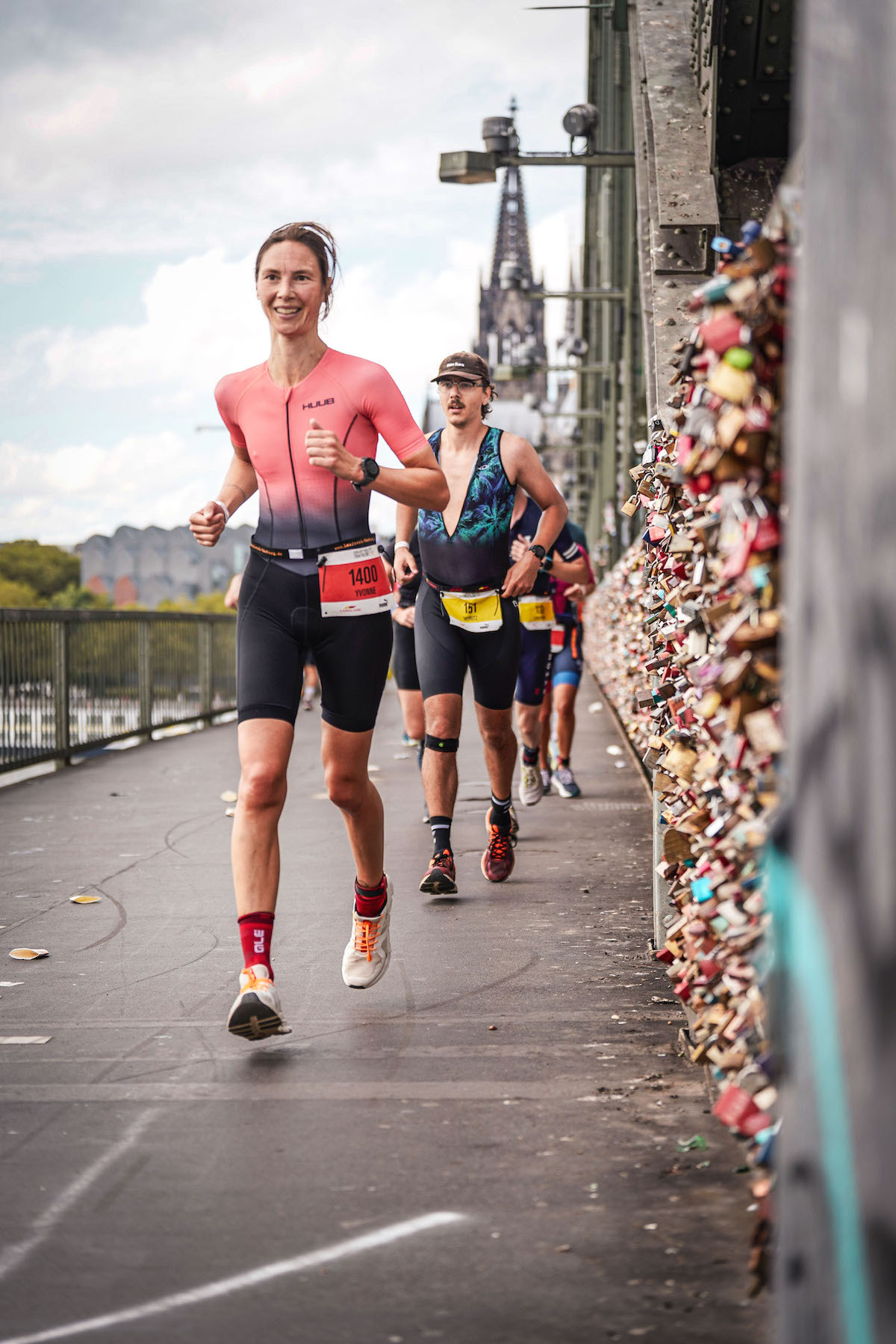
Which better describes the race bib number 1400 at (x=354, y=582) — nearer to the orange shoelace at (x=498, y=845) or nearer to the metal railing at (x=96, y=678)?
the orange shoelace at (x=498, y=845)

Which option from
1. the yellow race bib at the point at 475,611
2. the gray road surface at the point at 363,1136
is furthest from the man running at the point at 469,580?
the gray road surface at the point at 363,1136

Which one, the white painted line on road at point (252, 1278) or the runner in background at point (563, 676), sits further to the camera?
the runner in background at point (563, 676)

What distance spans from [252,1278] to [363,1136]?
2.59ft

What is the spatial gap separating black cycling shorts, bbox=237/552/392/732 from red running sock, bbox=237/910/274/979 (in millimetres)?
564

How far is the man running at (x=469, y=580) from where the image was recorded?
688 centimetres

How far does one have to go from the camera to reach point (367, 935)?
16.1 ft

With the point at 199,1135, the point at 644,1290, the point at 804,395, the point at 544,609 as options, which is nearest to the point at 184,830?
the point at 544,609

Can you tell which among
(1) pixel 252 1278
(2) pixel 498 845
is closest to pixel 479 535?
(2) pixel 498 845

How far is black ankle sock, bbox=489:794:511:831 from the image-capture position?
712 cm

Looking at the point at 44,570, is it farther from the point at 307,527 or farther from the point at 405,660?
the point at 307,527

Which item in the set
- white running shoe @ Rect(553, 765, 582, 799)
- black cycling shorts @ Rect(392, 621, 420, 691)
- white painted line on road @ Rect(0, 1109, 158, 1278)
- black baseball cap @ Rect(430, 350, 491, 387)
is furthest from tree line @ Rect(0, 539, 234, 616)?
white painted line on road @ Rect(0, 1109, 158, 1278)

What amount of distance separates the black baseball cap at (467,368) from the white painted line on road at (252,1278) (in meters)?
4.52

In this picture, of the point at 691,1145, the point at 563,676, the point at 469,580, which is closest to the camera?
the point at 691,1145

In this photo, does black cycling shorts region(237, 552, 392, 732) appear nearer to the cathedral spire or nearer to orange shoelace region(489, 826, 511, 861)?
orange shoelace region(489, 826, 511, 861)
